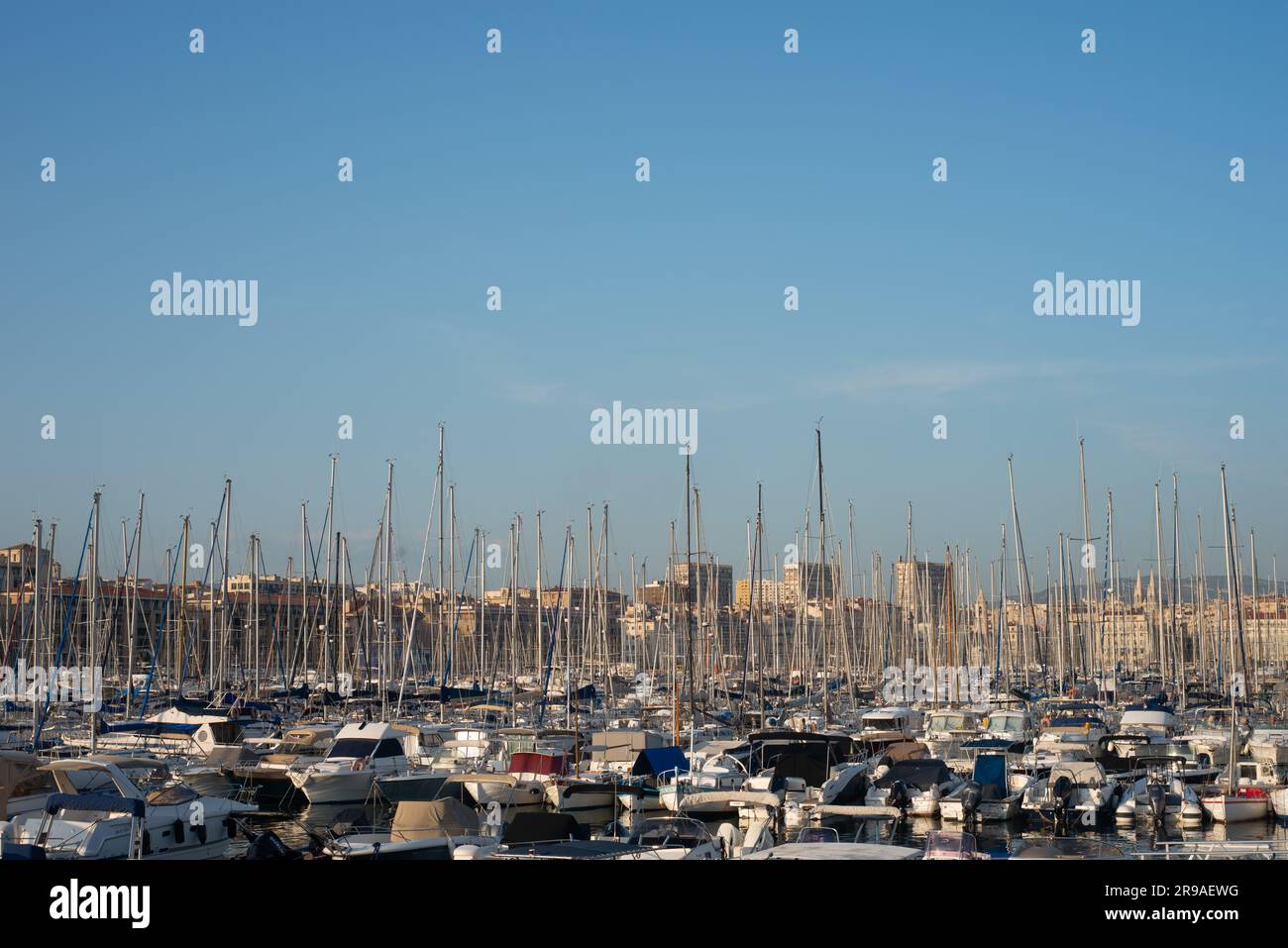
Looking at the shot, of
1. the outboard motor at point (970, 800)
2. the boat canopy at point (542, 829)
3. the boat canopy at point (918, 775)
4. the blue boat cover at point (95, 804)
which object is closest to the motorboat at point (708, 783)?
the boat canopy at point (918, 775)

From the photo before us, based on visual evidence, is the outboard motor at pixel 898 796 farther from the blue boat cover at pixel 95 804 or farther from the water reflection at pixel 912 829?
the blue boat cover at pixel 95 804

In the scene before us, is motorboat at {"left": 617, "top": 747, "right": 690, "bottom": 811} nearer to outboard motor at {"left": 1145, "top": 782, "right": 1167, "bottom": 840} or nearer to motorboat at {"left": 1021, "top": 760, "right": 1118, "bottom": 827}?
motorboat at {"left": 1021, "top": 760, "right": 1118, "bottom": 827}

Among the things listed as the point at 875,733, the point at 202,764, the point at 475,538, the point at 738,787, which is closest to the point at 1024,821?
the point at 738,787

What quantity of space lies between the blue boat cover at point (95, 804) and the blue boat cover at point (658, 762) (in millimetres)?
15397

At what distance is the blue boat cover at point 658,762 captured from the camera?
37.8 meters

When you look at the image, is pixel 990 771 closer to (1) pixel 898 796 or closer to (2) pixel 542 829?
(1) pixel 898 796

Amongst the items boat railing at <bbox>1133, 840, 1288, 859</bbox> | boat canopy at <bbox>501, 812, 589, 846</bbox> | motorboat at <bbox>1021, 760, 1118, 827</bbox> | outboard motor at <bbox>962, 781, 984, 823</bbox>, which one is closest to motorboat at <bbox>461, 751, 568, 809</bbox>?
boat canopy at <bbox>501, 812, 589, 846</bbox>

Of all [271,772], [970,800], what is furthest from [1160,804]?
[271,772]

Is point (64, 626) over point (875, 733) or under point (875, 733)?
over

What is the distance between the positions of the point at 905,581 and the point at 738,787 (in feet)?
172

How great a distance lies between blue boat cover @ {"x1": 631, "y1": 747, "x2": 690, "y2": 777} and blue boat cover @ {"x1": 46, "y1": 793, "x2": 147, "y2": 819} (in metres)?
15.4

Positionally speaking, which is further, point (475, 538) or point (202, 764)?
point (475, 538)
